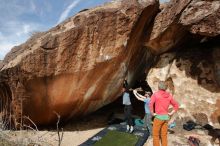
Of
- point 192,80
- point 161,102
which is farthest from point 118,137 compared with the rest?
point 192,80

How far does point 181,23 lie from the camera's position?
818 centimetres

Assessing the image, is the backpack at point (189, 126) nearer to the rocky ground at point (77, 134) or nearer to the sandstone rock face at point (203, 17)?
the rocky ground at point (77, 134)

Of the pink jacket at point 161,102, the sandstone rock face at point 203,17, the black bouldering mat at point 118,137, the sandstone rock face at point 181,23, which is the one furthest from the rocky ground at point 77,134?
the sandstone rock face at point 203,17

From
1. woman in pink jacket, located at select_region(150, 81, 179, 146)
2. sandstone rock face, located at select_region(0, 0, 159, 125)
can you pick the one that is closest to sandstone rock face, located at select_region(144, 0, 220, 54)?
sandstone rock face, located at select_region(0, 0, 159, 125)

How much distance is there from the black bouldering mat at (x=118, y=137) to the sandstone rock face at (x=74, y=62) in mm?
1136

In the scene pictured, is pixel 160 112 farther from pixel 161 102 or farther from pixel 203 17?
pixel 203 17

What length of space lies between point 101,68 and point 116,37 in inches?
36.4

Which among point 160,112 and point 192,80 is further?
point 192,80

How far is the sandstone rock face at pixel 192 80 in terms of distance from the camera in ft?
27.0

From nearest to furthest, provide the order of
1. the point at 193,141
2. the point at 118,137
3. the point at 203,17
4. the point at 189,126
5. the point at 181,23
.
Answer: the point at 193,141
the point at 118,137
the point at 203,17
the point at 189,126
the point at 181,23

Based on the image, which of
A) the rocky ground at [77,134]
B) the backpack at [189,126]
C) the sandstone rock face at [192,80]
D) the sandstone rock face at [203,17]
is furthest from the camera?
the sandstone rock face at [192,80]

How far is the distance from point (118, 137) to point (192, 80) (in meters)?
2.76

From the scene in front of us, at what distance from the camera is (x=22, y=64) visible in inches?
291

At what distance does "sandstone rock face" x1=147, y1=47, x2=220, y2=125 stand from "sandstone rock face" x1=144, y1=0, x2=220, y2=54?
0.46 metres
